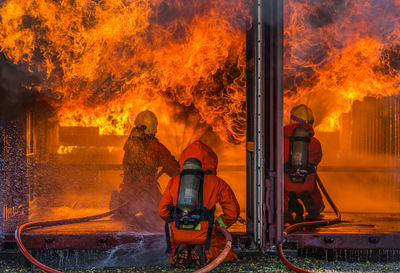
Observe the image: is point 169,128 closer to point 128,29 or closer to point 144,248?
point 128,29

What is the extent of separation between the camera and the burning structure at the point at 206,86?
4305 millimetres

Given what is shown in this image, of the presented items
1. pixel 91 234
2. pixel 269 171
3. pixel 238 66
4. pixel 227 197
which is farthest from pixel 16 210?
pixel 238 66

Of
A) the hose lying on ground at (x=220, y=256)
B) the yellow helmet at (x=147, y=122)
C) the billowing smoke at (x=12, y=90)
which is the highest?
the billowing smoke at (x=12, y=90)

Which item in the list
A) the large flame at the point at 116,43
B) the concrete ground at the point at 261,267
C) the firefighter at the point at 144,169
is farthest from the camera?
the large flame at the point at 116,43

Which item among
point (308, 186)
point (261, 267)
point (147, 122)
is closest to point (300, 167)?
point (308, 186)

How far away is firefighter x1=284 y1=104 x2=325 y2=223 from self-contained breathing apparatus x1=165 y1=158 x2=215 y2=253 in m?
2.10

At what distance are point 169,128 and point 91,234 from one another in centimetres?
606

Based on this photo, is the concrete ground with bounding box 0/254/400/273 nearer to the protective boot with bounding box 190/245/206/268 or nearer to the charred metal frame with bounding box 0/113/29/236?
the protective boot with bounding box 190/245/206/268

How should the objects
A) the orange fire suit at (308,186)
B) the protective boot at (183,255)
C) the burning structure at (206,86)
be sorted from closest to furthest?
the protective boot at (183,255)
the burning structure at (206,86)
the orange fire suit at (308,186)

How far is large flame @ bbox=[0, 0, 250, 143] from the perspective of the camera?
20.3 feet

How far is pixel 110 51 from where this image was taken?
6891 millimetres

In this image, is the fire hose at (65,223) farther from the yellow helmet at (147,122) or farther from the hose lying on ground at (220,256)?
the yellow helmet at (147,122)

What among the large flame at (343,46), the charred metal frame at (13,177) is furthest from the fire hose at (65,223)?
the large flame at (343,46)

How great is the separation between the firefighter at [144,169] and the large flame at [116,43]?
1553 mm
